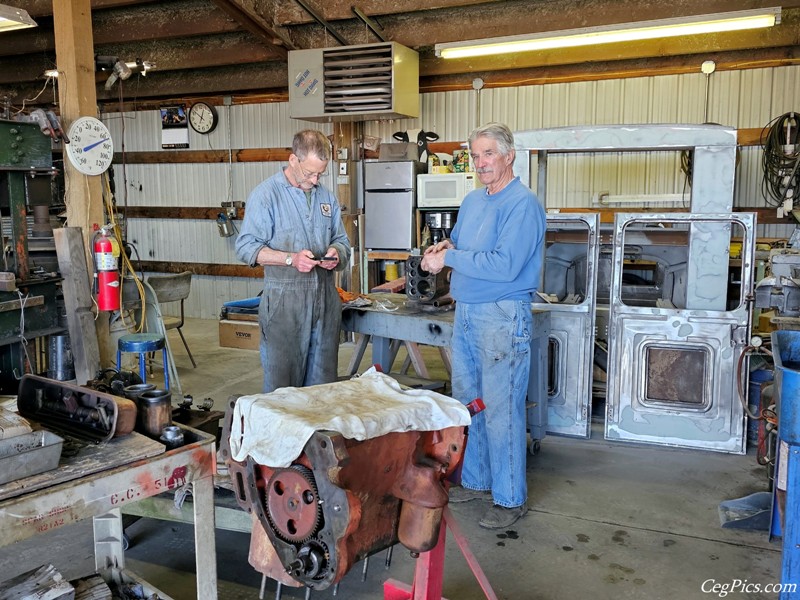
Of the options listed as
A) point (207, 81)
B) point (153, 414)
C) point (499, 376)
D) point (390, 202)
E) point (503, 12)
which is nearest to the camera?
point (153, 414)

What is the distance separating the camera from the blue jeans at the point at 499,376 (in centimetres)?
279

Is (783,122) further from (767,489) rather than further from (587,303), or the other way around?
(767,489)

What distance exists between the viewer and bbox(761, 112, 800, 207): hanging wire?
213 inches

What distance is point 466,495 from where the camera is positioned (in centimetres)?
308

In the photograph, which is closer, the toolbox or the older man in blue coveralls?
the toolbox

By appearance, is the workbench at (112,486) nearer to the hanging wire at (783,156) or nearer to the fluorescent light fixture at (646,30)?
the fluorescent light fixture at (646,30)

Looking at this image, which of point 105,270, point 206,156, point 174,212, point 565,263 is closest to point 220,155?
point 206,156

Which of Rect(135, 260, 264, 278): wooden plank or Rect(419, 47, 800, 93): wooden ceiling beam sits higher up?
Rect(419, 47, 800, 93): wooden ceiling beam

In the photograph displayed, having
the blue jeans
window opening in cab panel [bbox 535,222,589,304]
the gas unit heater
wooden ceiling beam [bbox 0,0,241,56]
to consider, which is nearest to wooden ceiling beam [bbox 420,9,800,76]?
the gas unit heater

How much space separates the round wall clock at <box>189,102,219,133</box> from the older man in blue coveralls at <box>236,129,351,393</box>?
5.14 meters

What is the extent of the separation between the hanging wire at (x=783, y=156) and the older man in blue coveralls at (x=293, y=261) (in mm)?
4054

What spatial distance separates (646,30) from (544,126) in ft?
6.79

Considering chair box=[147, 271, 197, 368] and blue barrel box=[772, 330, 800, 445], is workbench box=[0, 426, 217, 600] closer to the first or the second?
blue barrel box=[772, 330, 800, 445]

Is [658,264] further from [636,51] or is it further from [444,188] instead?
[636,51]
